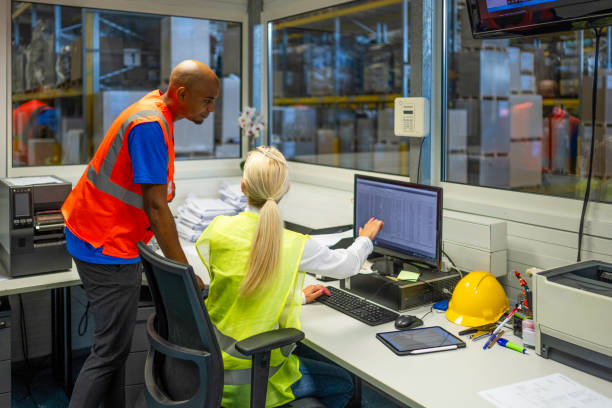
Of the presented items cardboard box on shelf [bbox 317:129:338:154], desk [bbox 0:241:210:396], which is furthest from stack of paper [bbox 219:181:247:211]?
cardboard box on shelf [bbox 317:129:338:154]

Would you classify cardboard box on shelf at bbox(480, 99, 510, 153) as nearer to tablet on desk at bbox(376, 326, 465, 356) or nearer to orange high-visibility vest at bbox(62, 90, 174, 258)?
tablet on desk at bbox(376, 326, 465, 356)

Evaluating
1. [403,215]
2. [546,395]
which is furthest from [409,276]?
[546,395]

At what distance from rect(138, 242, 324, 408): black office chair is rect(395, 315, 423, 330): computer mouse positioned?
35 centimetres

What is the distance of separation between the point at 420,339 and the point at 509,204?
2.64ft

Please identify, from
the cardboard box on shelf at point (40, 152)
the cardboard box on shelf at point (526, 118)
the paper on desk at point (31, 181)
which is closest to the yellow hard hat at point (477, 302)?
the paper on desk at point (31, 181)

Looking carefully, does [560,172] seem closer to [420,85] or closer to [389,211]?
[420,85]

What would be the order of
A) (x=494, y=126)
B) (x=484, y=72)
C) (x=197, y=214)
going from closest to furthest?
(x=197, y=214) → (x=484, y=72) → (x=494, y=126)

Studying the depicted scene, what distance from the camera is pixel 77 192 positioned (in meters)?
2.14

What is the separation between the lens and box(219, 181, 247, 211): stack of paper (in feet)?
10.7

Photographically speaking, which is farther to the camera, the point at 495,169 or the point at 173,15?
the point at 495,169

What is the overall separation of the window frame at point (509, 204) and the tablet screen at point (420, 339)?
0.62 m

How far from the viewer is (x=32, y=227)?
251 centimetres

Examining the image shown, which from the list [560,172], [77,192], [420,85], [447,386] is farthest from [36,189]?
[560,172]

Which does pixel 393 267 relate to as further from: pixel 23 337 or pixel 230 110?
pixel 23 337
